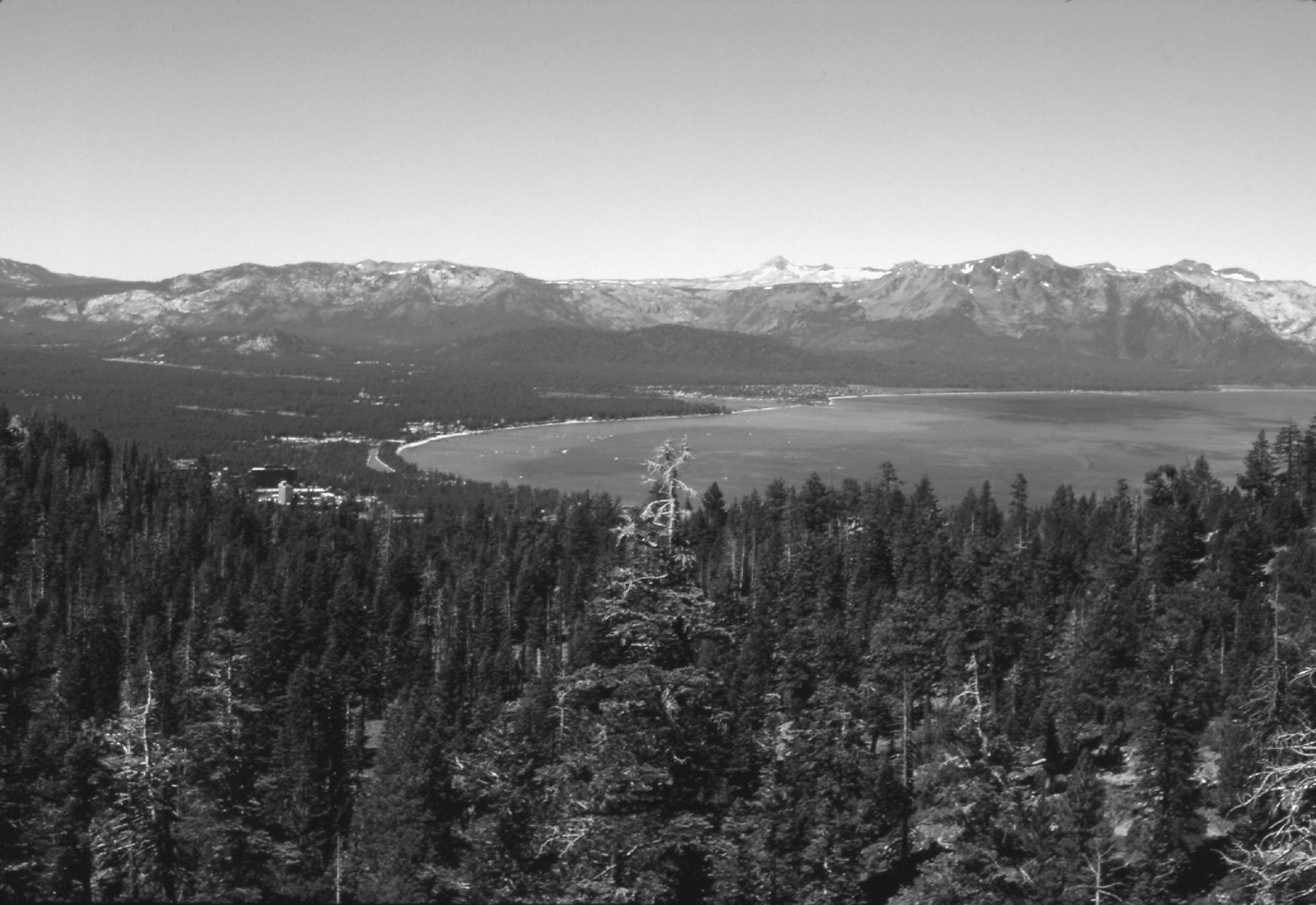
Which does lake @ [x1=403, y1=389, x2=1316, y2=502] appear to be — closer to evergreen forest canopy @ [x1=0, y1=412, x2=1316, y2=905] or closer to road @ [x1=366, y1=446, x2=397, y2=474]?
road @ [x1=366, y1=446, x2=397, y2=474]

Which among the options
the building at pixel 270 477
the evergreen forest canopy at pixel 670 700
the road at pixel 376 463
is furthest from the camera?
the road at pixel 376 463

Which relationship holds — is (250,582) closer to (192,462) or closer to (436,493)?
(436,493)

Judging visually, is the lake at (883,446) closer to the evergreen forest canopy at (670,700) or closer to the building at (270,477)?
the building at (270,477)

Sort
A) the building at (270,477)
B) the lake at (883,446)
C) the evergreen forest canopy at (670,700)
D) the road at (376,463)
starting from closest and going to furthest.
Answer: the evergreen forest canopy at (670,700) → the building at (270,477) → the lake at (883,446) → the road at (376,463)

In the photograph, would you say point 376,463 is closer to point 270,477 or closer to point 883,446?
point 270,477

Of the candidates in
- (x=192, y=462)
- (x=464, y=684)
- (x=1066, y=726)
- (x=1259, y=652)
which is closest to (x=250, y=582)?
(x=464, y=684)

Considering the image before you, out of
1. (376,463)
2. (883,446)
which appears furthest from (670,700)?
(883,446)

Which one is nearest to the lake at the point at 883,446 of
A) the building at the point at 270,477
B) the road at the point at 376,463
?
the road at the point at 376,463
